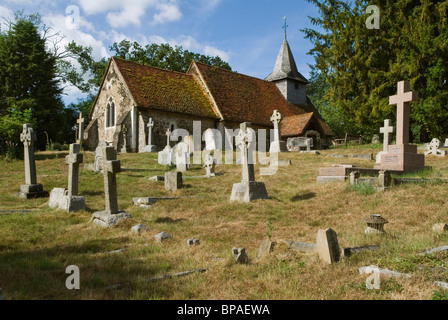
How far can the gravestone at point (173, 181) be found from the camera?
11.0 metres

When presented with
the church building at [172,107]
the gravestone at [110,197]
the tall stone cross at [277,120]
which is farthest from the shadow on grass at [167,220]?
the church building at [172,107]

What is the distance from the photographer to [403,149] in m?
11.3

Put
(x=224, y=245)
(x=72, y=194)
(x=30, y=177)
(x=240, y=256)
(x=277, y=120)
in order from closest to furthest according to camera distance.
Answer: (x=240, y=256), (x=224, y=245), (x=72, y=194), (x=30, y=177), (x=277, y=120)

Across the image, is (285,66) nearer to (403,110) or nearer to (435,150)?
(435,150)

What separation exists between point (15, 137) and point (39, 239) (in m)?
17.9

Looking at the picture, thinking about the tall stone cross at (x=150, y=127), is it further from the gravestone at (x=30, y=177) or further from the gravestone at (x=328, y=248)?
the gravestone at (x=328, y=248)

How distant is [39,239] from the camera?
5859 mm

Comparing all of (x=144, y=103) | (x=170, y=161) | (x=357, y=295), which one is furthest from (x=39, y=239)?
(x=144, y=103)

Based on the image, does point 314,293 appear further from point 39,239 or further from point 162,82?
point 162,82

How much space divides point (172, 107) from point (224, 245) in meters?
20.2

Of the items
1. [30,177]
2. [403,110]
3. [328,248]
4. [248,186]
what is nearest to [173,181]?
[248,186]

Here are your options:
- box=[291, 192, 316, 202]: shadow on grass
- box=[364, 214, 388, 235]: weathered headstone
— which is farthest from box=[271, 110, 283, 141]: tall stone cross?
box=[364, 214, 388, 235]: weathered headstone

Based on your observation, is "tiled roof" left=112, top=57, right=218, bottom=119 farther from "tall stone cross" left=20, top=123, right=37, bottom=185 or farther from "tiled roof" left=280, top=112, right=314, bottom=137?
"tall stone cross" left=20, top=123, right=37, bottom=185

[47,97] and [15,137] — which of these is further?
[47,97]
